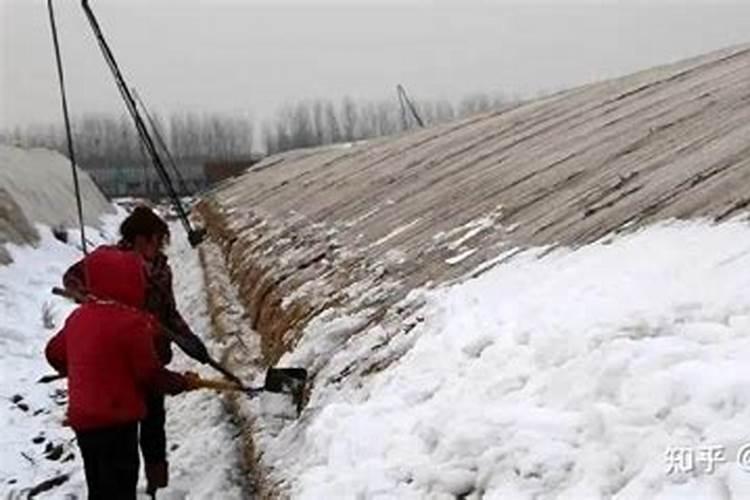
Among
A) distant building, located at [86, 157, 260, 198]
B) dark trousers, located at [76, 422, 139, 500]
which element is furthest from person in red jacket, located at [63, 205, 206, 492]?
distant building, located at [86, 157, 260, 198]

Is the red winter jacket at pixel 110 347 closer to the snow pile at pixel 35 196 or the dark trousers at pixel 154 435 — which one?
the dark trousers at pixel 154 435

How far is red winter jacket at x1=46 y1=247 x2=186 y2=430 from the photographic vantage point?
148 inches

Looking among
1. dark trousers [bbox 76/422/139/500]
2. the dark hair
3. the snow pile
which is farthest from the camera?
the snow pile

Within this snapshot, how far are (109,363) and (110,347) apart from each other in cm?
6

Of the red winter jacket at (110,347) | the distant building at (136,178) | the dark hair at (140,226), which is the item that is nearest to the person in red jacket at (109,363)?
the red winter jacket at (110,347)

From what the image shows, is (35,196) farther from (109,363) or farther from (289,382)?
(109,363)

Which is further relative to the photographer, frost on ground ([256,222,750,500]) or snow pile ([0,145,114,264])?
snow pile ([0,145,114,264])

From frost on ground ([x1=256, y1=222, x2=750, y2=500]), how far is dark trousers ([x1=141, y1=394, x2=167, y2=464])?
0.53m

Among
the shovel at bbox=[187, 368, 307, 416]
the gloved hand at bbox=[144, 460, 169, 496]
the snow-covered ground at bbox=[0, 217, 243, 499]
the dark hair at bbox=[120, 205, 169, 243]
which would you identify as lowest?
the snow-covered ground at bbox=[0, 217, 243, 499]

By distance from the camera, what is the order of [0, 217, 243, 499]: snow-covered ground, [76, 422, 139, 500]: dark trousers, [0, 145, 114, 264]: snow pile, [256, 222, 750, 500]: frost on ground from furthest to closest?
[0, 145, 114, 264]: snow pile < [0, 217, 243, 499]: snow-covered ground < [76, 422, 139, 500]: dark trousers < [256, 222, 750, 500]: frost on ground

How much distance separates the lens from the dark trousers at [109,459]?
3.91m

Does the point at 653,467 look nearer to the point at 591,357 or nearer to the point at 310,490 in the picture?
the point at 591,357

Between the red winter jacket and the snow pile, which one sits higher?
the red winter jacket

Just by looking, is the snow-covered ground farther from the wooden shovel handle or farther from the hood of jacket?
the hood of jacket
